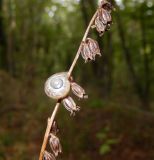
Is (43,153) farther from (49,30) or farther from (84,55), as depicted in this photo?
(49,30)

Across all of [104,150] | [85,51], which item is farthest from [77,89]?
[104,150]

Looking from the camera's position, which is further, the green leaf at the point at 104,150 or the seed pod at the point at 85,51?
the green leaf at the point at 104,150

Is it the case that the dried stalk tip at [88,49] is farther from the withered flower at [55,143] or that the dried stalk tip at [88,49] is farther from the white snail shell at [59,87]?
the withered flower at [55,143]

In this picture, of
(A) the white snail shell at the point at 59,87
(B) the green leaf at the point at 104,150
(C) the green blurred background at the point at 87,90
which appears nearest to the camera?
(A) the white snail shell at the point at 59,87

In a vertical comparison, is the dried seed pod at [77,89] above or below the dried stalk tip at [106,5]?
below

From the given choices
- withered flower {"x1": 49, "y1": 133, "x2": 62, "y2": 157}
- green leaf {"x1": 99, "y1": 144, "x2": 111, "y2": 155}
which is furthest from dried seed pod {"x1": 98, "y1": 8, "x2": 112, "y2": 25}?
green leaf {"x1": 99, "y1": 144, "x2": 111, "y2": 155}

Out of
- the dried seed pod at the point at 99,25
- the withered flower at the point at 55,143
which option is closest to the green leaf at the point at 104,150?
the withered flower at the point at 55,143

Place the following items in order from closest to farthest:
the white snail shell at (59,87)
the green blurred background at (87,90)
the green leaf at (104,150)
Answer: the white snail shell at (59,87)
the green leaf at (104,150)
the green blurred background at (87,90)

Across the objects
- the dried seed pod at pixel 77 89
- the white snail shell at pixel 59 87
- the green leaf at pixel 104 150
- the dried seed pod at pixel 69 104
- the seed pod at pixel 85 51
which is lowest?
the green leaf at pixel 104 150

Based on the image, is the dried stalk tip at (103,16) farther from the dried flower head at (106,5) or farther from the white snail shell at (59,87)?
the white snail shell at (59,87)
